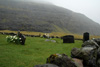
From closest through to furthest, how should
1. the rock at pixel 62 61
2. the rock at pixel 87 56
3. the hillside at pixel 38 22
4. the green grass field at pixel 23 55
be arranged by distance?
the rock at pixel 62 61, the green grass field at pixel 23 55, the rock at pixel 87 56, the hillside at pixel 38 22

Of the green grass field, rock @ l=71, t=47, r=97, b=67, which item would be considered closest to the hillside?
the green grass field

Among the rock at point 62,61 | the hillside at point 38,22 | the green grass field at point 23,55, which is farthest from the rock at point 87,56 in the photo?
the hillside at point 38,22

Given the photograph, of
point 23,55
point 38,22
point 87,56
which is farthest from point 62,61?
point 38,22

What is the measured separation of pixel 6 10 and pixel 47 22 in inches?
2251

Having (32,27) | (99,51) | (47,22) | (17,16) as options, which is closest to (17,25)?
(32,27)

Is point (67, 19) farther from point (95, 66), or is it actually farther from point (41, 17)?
point (95, 66)

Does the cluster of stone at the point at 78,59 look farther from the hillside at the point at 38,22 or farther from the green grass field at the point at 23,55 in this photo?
the hillside at the point at 38,22

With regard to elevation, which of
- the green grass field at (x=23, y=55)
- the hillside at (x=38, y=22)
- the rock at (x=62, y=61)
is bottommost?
the green grass field at (x=23, y=55)

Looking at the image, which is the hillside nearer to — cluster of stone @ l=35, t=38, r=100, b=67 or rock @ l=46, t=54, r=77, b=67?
cluster of stone @ l=35, t=38, r=100, b=67

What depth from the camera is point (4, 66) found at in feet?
24.7

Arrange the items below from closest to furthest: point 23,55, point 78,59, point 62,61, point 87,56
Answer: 1. point 62,61
2. point 78,59
3. point 87,56
4. point 23,55

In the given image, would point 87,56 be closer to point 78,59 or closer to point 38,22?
point 78,59

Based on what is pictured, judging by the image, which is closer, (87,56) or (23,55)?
(87,56)

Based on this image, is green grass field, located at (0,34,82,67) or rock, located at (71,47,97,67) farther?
rock, located at (71,47,97,67)
